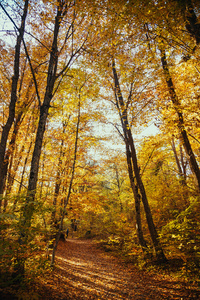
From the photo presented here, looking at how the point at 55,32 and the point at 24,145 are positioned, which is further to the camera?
the point at 24,145

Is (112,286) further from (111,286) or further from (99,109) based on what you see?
(99,109)

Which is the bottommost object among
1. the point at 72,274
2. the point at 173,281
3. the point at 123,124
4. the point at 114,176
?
the point at 72,274

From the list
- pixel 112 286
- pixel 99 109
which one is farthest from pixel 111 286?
pixel 99 109

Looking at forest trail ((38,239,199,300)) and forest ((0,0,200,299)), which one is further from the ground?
forest ((0,0,200,299))

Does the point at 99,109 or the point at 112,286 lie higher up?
the point at 99,109

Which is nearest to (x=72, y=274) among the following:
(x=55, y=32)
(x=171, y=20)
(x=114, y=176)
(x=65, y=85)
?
(x=65, y=85)

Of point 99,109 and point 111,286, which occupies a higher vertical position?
point 99,109

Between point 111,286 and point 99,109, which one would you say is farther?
point 99,109

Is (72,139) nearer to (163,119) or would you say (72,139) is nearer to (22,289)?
(163,119)

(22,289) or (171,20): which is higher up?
(171,20)

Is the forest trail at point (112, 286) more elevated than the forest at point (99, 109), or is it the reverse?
the forest at point (99, 109)

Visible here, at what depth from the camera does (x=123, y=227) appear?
901 cm

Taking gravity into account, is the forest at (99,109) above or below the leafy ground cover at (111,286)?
above

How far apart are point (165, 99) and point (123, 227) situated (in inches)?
301
